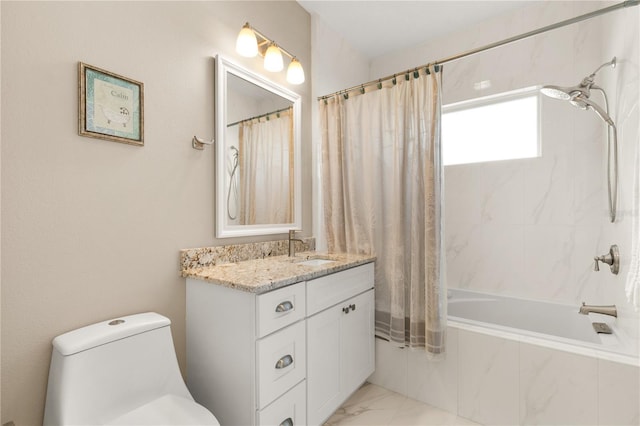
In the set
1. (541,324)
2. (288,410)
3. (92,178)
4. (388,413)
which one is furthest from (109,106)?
(541,324)

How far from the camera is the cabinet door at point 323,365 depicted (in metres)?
1.44

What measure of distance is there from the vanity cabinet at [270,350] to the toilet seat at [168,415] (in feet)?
0.52

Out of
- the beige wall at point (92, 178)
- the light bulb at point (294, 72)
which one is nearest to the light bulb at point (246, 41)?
the beige wall at point (92, 178)

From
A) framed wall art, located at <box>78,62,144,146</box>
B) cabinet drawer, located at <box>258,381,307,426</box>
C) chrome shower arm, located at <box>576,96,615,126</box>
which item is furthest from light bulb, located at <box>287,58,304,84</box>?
cabinet drawer, located at <box>258,381,307,426</box>

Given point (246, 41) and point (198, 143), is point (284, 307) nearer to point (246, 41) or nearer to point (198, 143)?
point (198, 143)

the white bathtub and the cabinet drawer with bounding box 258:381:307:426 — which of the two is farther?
the white bathtub

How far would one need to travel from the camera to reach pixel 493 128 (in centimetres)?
249

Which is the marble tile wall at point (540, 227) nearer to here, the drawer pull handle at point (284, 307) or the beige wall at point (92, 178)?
the drawer pull handle at point (284, 307)

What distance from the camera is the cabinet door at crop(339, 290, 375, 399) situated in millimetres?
1709

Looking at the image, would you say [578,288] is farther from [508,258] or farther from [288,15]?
[288,15]

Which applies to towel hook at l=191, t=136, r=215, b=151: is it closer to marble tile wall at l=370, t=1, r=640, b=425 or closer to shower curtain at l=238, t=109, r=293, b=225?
shower curtain at l=238, t=109, r=293, b=225

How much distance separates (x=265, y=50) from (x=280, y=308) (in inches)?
62.9

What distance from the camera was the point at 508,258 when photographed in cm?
236

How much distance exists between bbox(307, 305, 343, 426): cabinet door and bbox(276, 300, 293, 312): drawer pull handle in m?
0.17
